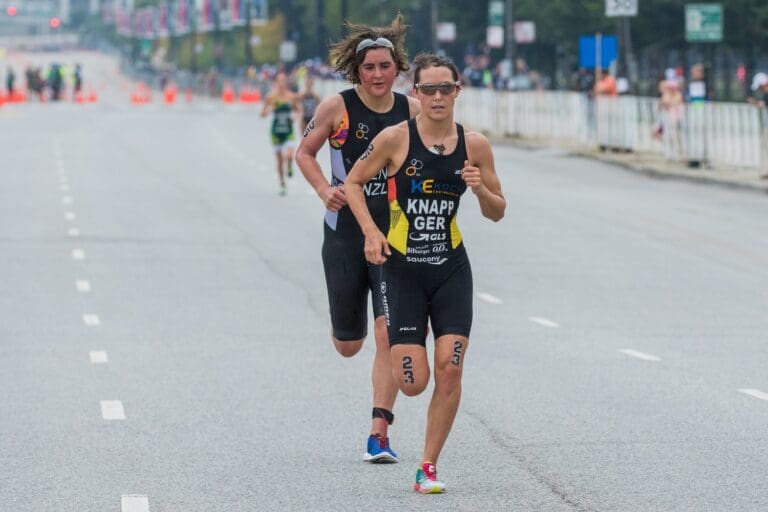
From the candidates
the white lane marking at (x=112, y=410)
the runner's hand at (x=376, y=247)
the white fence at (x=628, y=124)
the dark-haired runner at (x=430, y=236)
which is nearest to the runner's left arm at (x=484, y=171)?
the dark-haired runner at (x=430, y=236)

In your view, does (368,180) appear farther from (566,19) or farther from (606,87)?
(566,19)

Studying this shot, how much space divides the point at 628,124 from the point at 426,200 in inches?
1182

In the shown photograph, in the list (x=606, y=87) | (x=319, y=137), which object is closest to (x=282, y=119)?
(x=606, y=87)

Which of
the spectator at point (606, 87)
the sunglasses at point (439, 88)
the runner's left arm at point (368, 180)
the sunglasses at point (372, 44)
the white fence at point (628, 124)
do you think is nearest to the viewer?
the sunglasses at point (439, 88)

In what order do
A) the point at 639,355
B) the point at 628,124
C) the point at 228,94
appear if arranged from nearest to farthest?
1. the point at 639,355
2. the point at 628,124
3. the point at 228,94

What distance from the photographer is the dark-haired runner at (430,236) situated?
25.4 ft

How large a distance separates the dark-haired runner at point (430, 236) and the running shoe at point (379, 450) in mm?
651

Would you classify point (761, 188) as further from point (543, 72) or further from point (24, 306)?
point (543, 72)

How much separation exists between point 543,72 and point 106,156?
45.5 m

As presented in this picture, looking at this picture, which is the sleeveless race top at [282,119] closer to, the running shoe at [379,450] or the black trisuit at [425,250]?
the running shoe at [379,450]

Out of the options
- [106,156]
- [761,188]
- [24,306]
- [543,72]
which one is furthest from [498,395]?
[543,72]

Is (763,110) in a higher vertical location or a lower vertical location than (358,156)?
lower

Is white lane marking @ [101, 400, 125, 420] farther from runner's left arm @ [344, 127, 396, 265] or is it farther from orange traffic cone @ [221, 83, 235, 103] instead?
orange traffic cone @ [221, 83, 235, 103]

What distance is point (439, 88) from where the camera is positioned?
7695 mm
